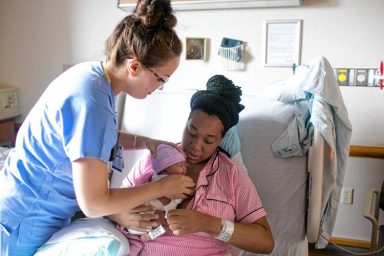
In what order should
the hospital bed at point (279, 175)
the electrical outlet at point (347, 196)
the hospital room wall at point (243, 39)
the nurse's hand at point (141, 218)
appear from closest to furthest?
1. the nurse's hand at point (141, 218)
2. the hospital bed at point (279, 175)
3. the hospital room wall at point (243, 39)
4. the electrical outlet at point (347, 196)

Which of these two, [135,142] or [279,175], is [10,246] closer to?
[135,142]

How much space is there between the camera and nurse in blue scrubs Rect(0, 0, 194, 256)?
36.7 inches

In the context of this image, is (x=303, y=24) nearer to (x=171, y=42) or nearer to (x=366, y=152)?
(x=366, y=152)

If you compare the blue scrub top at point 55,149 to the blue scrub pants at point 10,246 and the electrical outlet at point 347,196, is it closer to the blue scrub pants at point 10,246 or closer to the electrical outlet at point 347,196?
the blue scrub pants at point 10,246

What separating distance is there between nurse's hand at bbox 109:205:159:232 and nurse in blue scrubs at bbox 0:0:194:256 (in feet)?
0.46

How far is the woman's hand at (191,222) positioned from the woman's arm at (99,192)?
134 mm

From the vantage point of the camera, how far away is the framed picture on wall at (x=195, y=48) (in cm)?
244

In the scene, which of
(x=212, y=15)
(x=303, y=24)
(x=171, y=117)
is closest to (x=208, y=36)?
(x=212, y=15)

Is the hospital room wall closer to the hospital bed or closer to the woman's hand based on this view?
the hospital bed

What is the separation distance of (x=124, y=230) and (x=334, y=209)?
0.85 metres

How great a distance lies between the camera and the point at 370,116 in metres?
2.18

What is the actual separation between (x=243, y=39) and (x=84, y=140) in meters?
1.65

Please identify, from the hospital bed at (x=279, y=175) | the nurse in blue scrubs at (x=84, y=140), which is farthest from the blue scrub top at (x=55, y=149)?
the hospital bed at (x=279, y=175)

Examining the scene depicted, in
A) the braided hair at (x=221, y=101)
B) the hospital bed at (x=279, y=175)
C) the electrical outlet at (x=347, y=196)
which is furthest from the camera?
the electrical outlet at (x=347, y=196)
